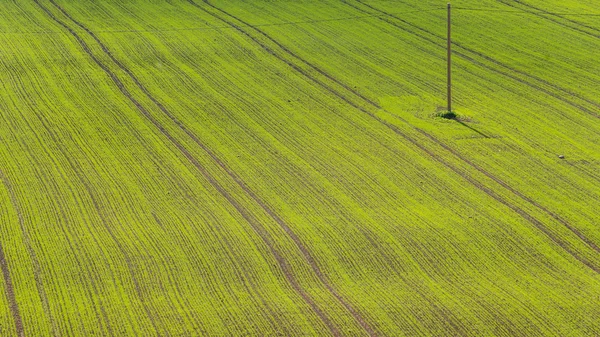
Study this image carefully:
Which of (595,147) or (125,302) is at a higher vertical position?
(125,302)

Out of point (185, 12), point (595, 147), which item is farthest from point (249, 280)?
point (185, 12)

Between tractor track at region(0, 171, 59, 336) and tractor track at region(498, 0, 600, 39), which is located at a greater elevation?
tractor track at region(0, 171, 59, 336)

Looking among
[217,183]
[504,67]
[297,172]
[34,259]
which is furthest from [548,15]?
[34,259]

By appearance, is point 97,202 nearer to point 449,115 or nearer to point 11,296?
point 11,296

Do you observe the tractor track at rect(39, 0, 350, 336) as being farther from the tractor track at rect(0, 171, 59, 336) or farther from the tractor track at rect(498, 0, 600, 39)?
the tractor track at rect(498, 0, 600, 39)

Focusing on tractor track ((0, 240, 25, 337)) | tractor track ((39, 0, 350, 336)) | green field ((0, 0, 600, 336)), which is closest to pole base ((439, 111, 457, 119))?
green field ((0, 0, 600, 336))

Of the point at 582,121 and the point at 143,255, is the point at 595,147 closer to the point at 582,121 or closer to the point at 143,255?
the point at 582,121

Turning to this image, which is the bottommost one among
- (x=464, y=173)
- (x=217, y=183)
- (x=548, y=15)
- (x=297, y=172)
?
(x=548, y=15)
